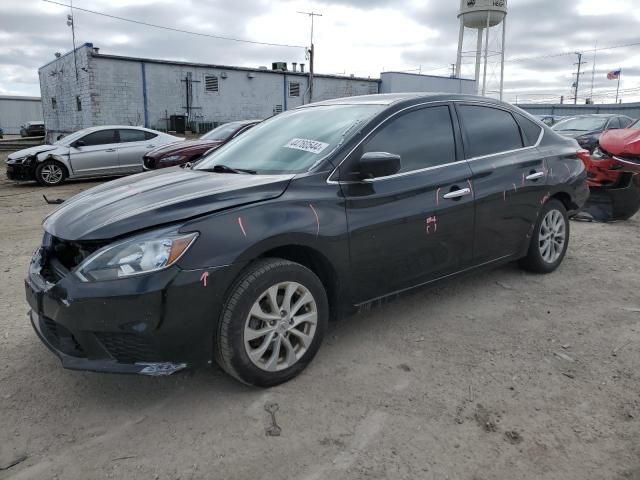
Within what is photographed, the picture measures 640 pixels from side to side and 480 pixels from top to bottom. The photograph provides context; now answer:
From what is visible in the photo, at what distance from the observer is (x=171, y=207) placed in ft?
8.66

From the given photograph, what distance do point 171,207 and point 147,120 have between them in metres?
25.7

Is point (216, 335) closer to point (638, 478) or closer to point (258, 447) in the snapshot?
point (258, 447)

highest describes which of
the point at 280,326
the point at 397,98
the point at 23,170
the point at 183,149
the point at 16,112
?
the point at 16,112

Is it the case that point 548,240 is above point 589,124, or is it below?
below

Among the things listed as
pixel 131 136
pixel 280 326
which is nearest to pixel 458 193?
pixel 280 326

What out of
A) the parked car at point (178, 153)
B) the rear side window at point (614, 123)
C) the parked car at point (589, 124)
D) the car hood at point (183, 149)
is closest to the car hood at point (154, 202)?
the parked car at point (178, 153)

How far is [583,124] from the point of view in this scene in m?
13.7

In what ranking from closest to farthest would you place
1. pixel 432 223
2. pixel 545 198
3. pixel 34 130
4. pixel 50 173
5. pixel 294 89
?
pixel 432 223 < pixel 545 198 < pixel 50 173 < pixel 294 89 < pixel 34 130

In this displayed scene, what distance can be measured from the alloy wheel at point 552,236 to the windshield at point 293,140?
2.08 m

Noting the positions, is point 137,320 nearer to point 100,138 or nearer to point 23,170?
point 23,170

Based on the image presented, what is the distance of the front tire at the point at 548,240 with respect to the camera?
4.55 meters

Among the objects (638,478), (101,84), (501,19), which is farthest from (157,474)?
(501,19)

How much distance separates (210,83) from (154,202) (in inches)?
1077

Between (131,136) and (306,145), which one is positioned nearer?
(306,145)
